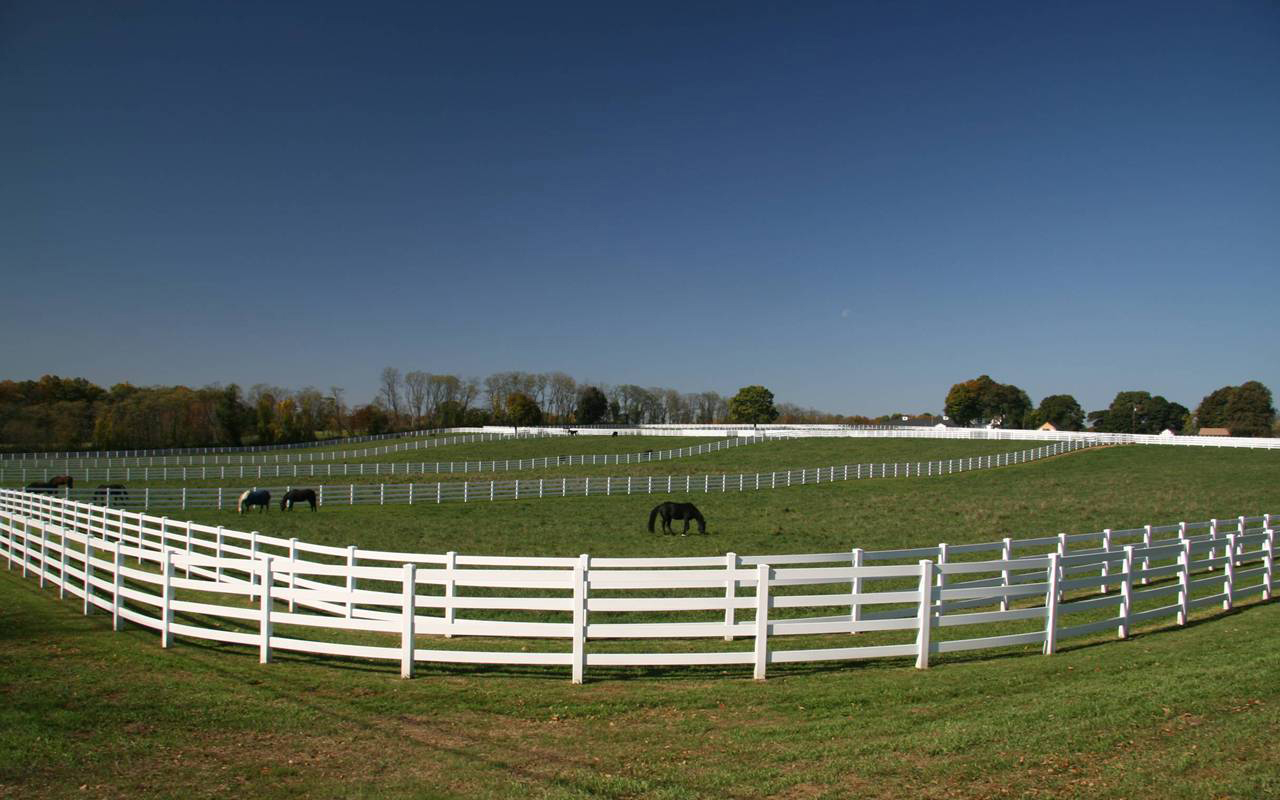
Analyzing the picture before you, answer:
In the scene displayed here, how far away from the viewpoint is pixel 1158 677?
7695 millimetres

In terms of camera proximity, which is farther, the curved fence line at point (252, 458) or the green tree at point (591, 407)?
the green tree at point (591, 407)

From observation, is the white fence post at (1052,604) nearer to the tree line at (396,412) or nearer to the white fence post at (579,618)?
the white fence post at (579,618)

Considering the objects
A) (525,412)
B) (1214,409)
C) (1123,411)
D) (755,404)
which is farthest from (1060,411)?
(525,412)

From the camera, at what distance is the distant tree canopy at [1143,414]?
128 metres

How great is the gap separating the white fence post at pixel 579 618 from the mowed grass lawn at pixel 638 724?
0.76ft

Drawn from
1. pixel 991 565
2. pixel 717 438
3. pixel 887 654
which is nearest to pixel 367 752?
pixel 887 654

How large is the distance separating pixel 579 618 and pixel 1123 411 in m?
148

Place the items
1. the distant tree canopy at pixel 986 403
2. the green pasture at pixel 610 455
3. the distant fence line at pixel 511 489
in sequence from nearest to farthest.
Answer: the distant fence line at pixel 511 489 → the green pasture at pixel 610 455 → the distant tree canopy at pixel 986 403

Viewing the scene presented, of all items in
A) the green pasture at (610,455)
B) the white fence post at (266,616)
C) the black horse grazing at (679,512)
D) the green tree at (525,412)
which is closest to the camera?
the white fence post at (266,616)

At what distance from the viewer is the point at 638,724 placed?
21.5 ft

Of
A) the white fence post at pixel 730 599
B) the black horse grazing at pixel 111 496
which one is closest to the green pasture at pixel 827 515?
the black horse grazing at pixel 111 496

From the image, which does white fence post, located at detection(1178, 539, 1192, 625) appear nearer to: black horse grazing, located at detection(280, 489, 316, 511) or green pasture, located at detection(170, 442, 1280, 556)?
green pasture, located at detection(170, 442, 1280, 556)

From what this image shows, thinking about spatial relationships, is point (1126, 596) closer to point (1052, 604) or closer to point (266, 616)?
point (1052, 604)

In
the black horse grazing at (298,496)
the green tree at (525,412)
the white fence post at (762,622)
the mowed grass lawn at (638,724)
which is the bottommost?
the black horse grazing at (298,496)
